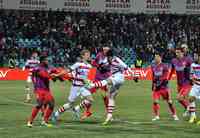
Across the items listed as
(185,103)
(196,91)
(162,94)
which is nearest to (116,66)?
(162,94)

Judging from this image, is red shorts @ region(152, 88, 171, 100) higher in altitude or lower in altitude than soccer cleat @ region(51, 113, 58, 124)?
higher

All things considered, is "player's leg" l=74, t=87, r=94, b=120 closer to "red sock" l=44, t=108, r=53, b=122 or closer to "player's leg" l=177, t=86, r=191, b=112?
"red sock" l=44, t=108, r=53, b=122

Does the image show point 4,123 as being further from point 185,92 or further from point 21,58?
point 21,58

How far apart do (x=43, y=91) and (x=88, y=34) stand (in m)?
34.1

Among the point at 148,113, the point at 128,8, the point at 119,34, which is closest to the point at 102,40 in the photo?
the point at 119,34

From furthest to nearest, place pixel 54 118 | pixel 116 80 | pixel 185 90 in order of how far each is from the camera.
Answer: pixel 185 90 < pixel 116 80 < pixel 54 118

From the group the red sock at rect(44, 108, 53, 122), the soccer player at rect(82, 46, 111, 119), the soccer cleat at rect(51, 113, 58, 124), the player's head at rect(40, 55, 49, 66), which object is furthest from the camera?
the soccer player at rect(82, 46, 111, 119)

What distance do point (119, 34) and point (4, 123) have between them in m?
35.1

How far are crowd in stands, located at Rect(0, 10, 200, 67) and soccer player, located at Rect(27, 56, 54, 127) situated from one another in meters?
28.2

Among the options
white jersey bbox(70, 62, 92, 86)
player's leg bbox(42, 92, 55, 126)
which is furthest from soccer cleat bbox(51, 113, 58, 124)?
white jersey bbox(70, 62, 92, 86)

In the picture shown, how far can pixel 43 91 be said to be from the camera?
18.0 m

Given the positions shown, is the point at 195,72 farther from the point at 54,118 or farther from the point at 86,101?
the point at 54,118

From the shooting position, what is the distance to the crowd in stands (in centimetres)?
4875

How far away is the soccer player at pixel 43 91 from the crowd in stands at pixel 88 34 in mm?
28228
